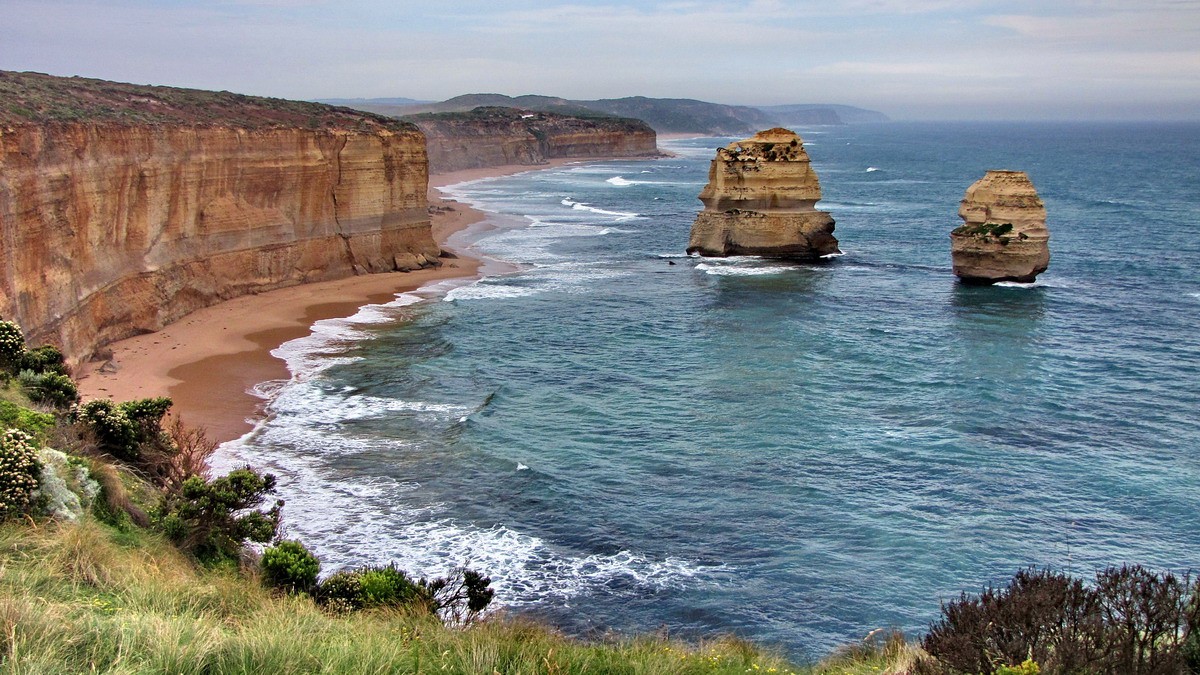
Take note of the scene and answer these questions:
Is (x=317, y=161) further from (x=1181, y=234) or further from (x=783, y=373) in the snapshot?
(x=1181, y=234)

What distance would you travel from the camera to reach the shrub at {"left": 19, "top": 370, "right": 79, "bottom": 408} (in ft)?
62.4

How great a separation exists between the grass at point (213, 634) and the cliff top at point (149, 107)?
19.2 m

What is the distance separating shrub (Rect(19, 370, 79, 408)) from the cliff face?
5481 mm

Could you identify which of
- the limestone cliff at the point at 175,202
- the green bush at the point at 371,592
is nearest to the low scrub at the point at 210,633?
the green bush at the point at 371,592

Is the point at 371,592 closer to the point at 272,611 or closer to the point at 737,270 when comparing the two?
the point at 272,611

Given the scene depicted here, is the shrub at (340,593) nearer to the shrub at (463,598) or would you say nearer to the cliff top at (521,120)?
the shrub at (463,598)

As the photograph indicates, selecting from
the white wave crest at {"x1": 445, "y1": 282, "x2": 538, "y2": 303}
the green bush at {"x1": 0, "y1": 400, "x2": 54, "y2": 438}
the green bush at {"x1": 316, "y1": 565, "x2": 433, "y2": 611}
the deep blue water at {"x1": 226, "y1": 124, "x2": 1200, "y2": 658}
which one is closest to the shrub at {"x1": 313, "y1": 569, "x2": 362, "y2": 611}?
the green bush at {"x1": 316, "y1": 565, "x2": 433, "y2": 611}

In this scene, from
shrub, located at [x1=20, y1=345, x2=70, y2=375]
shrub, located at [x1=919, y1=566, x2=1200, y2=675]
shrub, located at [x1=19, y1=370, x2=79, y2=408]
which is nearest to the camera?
shrub, located at [x1=919, y1=566, x2=1200, y2=675]

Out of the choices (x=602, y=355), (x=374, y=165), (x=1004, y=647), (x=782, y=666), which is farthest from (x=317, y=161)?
(x=1004, y=647)

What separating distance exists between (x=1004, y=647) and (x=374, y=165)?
41.9m

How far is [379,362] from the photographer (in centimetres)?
3184

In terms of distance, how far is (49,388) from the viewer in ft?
63.4

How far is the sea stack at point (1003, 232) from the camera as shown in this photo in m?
43.2

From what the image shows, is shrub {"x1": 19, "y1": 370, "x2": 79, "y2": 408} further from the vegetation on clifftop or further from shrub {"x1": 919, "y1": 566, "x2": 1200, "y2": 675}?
shrub {"x1": 919, "y1": 566, "x2": 1200, "y2": 675}
